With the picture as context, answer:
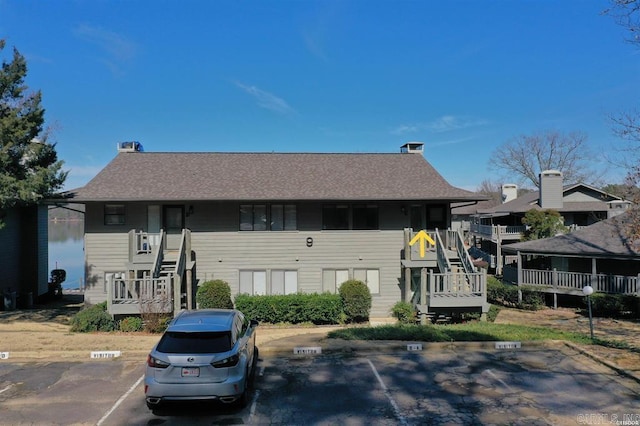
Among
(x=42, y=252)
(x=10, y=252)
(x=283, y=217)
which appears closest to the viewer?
(x=283, y=217)

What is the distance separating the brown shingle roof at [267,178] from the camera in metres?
18.3

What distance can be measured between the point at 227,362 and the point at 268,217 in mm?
12211

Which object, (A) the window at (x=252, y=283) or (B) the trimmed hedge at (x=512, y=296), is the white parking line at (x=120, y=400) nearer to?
(A) the window at (x=252, y=283)

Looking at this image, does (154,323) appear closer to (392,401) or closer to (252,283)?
(252,283)

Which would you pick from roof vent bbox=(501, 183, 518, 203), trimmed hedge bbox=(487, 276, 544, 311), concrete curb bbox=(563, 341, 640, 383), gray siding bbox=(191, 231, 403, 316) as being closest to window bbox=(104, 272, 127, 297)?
gray siding bbox=(191, 231, 403, 316)

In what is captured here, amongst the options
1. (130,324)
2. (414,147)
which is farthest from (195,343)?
(414,147)

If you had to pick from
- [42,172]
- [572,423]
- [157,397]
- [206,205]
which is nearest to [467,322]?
[572,423]

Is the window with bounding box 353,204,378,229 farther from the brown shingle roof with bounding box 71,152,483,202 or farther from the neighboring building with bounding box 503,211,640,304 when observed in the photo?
the neighboring building with bounding box 503,211,640,304

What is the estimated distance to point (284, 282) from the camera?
18.9 m

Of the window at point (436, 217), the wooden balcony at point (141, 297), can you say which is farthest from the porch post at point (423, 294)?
the wooden balcony at point (141, 297)

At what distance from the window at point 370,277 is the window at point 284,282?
2.63 m

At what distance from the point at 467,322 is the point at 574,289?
8.89 meters

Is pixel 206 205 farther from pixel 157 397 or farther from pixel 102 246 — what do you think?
pixel 157 397

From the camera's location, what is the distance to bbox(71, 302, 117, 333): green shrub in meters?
14.6
